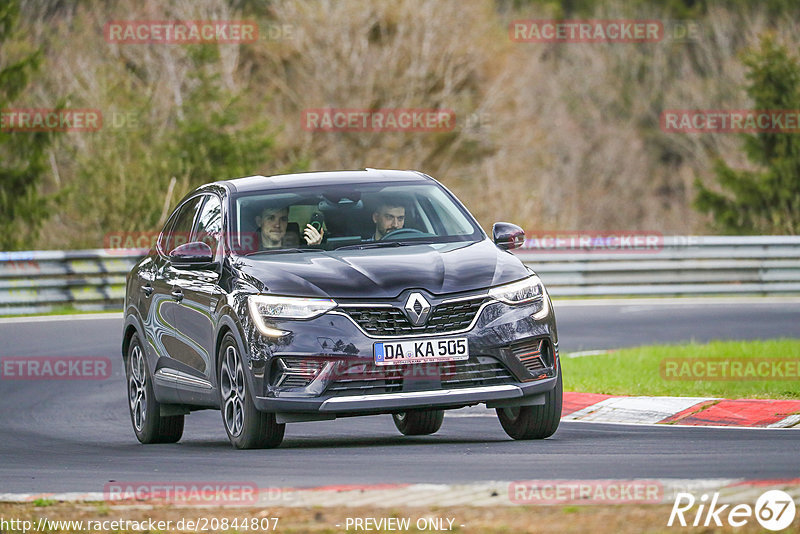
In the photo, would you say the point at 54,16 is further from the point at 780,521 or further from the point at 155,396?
the point at 780,521

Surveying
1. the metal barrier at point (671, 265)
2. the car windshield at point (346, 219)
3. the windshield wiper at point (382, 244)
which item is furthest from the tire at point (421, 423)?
the metal barrier at point (671, 265)

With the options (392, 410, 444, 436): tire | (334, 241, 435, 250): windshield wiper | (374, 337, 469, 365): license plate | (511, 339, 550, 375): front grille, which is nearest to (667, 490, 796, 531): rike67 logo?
(374, 337, 469, 365): license plate

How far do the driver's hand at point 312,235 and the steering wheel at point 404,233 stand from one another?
425mm

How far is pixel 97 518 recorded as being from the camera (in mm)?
7008

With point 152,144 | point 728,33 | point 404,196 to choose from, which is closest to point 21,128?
point 152,144

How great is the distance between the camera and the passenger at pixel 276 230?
1025 cm

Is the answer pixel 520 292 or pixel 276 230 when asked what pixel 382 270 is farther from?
pixel 276 230

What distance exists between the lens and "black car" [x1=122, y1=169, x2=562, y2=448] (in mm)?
9172

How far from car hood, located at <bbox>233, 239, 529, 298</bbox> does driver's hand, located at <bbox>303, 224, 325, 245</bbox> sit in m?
0.27

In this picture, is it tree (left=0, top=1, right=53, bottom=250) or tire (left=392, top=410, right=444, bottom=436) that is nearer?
tire (left=392, top=410, right=444, bottom=436)

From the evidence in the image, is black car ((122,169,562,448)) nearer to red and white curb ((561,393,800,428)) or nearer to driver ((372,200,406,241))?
driver ((372,200,406,241))

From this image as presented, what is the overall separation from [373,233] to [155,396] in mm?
2260

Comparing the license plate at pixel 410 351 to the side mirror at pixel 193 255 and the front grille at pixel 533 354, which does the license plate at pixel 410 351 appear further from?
the side mirror at pixel 193 255

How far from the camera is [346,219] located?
10.5m
